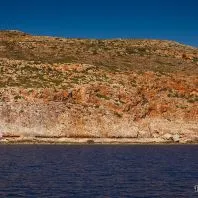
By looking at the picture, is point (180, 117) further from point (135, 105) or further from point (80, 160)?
point (80, 160)

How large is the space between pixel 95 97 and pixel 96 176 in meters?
63.3

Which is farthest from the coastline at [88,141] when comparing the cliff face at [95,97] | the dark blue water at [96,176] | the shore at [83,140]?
the dark blue water at [96,176]

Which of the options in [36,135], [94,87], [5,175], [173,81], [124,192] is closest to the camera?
[124,192]

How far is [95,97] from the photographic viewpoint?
11500 cm

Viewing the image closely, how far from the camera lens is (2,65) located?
129m

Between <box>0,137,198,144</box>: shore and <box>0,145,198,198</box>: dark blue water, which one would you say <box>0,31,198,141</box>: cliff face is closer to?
<box>0,137,198,144</box>: shore

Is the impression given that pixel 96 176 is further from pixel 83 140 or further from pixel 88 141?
pixel 83 140

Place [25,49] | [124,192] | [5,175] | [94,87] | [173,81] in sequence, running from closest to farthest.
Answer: [124,192] < [5,175] < [94,87] < [173,81] < [25,49]

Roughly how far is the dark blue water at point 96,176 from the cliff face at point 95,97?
102 feet

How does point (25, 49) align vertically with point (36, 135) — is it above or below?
above

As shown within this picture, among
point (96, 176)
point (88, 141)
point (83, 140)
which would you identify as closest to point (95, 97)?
point (83, 140)

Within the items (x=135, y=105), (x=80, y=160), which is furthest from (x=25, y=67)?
(x=80, y=160)

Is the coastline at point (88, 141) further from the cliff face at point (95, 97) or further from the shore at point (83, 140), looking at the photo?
the cliff face at point (95, 97)

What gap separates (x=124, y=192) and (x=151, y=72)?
289 feet
